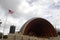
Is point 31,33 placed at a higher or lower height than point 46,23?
lower

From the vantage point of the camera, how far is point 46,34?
3994cm

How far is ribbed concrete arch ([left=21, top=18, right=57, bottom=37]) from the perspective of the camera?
37281mm

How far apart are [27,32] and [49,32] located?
6893 mm

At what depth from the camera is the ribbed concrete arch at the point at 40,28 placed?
122 ft

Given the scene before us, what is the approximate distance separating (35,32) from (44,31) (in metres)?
2.64

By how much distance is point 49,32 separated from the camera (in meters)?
39.5

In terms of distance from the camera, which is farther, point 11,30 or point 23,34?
point 11,30

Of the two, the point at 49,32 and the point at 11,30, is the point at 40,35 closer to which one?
the point at 49,32

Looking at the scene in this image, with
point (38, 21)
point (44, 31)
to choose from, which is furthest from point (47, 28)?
point (38, 21)

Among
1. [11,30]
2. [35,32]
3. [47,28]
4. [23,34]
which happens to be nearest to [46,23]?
[47,28]

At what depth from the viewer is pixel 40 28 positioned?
39.6 m

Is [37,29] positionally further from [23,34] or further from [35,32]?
[23,34]

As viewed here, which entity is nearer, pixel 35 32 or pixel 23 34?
pixel 23 34

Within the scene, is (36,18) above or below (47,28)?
above
